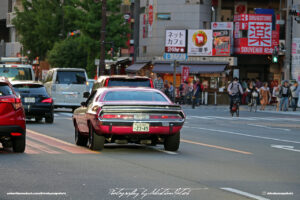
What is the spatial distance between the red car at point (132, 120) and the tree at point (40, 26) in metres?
67.8

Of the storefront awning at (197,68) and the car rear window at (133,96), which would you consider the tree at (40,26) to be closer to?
the storefront awning at (197,68)

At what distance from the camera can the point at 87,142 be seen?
64.4 ft

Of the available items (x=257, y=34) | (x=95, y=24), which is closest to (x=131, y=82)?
(x=257, y=34)

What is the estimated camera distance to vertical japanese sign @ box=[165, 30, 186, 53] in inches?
2672

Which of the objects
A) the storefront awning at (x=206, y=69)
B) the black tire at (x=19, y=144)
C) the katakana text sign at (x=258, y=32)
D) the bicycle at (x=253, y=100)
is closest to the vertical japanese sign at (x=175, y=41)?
the storefront awning at (x=206, y=69)

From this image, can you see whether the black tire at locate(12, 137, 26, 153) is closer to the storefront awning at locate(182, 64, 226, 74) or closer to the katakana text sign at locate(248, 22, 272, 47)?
the storefront awning at locate(182, 64, 226, 74)

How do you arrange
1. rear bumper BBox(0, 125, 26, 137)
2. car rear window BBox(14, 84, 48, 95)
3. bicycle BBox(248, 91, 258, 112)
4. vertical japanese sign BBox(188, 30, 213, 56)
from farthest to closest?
vertical japanese sign BBox(188, 30, 213, 56), bicycle BBox(248, 91, 258, 112), car rear window BBox(14, 84, 48, 95), rear bumper BBox(0, 125, 26, 137)

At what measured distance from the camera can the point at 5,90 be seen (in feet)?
55.7

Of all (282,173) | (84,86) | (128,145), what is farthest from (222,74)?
(282,173)

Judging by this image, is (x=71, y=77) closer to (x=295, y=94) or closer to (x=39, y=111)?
(x=39, y=111)

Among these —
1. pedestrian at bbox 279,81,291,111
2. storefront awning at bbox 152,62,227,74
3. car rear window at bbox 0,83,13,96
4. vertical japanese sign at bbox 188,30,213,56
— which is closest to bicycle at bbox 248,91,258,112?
pedestrian at bbox 279,81,291,111

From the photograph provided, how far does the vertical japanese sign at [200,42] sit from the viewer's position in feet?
223

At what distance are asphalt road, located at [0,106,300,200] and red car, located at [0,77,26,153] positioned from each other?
0.30 m

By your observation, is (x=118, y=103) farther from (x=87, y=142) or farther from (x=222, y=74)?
(x=222, y=74)
